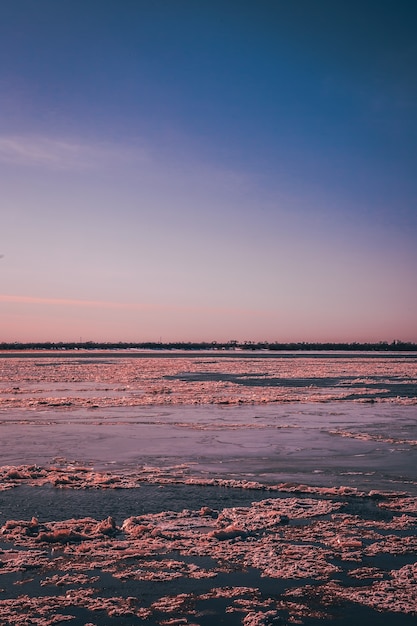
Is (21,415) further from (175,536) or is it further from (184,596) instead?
(184,596)

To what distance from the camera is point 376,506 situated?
7852 millimetres

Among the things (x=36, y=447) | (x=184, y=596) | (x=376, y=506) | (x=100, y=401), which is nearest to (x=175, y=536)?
(x=184, y=596)

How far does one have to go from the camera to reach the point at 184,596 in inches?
199

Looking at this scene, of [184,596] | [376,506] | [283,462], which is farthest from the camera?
[283,462]

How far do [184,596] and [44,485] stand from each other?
457cm

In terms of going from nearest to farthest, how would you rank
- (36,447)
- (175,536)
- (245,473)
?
(175,536) → (245,473) → (36,447)

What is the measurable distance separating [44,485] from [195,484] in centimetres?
231

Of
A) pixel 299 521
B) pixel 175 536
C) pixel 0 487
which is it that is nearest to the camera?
pixel 175 536

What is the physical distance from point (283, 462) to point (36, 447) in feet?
16.8

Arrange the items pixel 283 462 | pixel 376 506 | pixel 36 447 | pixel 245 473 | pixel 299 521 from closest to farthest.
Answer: pixel 299 521, pixel 376 506, pixel 245 473, pixel 283 462, pixel 36 447

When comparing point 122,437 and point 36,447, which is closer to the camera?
point 36,447

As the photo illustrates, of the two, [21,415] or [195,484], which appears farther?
[21,415]

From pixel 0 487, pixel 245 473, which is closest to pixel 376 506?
pixel 245 473

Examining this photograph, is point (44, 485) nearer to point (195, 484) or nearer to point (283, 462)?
point (195, 484)
